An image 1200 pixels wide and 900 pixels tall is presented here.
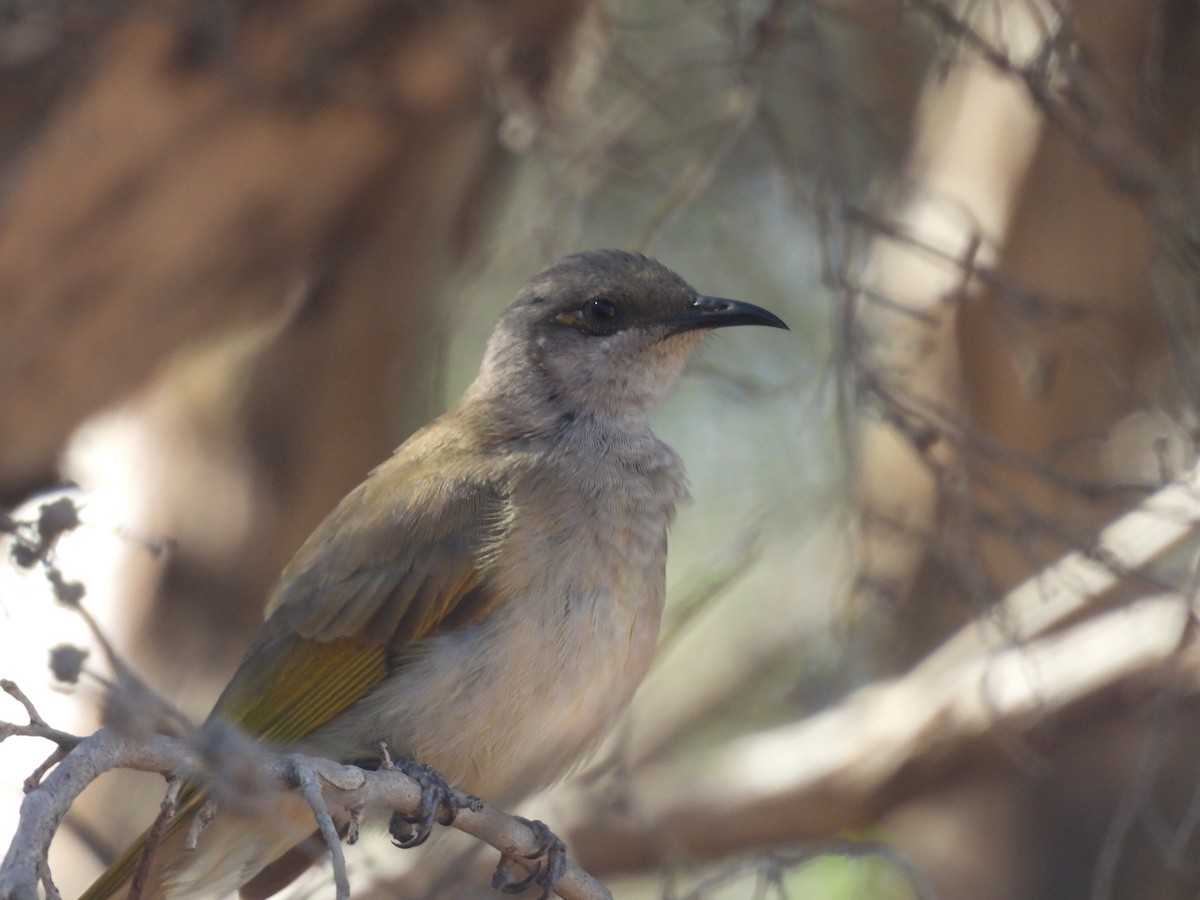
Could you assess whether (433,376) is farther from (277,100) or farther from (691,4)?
(691,4)

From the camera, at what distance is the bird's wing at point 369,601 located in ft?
12.3

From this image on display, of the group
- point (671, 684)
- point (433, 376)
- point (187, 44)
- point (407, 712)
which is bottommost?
point (671, 684)

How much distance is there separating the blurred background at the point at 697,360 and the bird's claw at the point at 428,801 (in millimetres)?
949

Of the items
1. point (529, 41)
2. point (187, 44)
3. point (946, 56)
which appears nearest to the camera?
point (946, 56)

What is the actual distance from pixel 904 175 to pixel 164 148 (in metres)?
2.59

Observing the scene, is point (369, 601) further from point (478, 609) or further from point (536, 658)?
point (536, 658)

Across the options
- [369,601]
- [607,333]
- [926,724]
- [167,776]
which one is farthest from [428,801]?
[926,724]

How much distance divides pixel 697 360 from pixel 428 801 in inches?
77.1

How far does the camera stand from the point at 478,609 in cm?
370

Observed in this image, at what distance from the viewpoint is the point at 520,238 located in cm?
545

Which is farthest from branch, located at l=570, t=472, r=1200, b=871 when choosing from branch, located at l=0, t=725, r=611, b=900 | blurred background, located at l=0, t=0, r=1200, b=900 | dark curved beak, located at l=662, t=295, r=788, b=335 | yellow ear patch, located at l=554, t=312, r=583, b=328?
branch, located at l=0, t=725, r=611, b=900

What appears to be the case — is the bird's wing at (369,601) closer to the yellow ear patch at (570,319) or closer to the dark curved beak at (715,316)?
the yellow ear patch at (570,319)

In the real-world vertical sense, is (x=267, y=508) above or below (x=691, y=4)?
Result: below

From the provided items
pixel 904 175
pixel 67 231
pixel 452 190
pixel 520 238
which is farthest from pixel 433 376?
pixel 904 175
